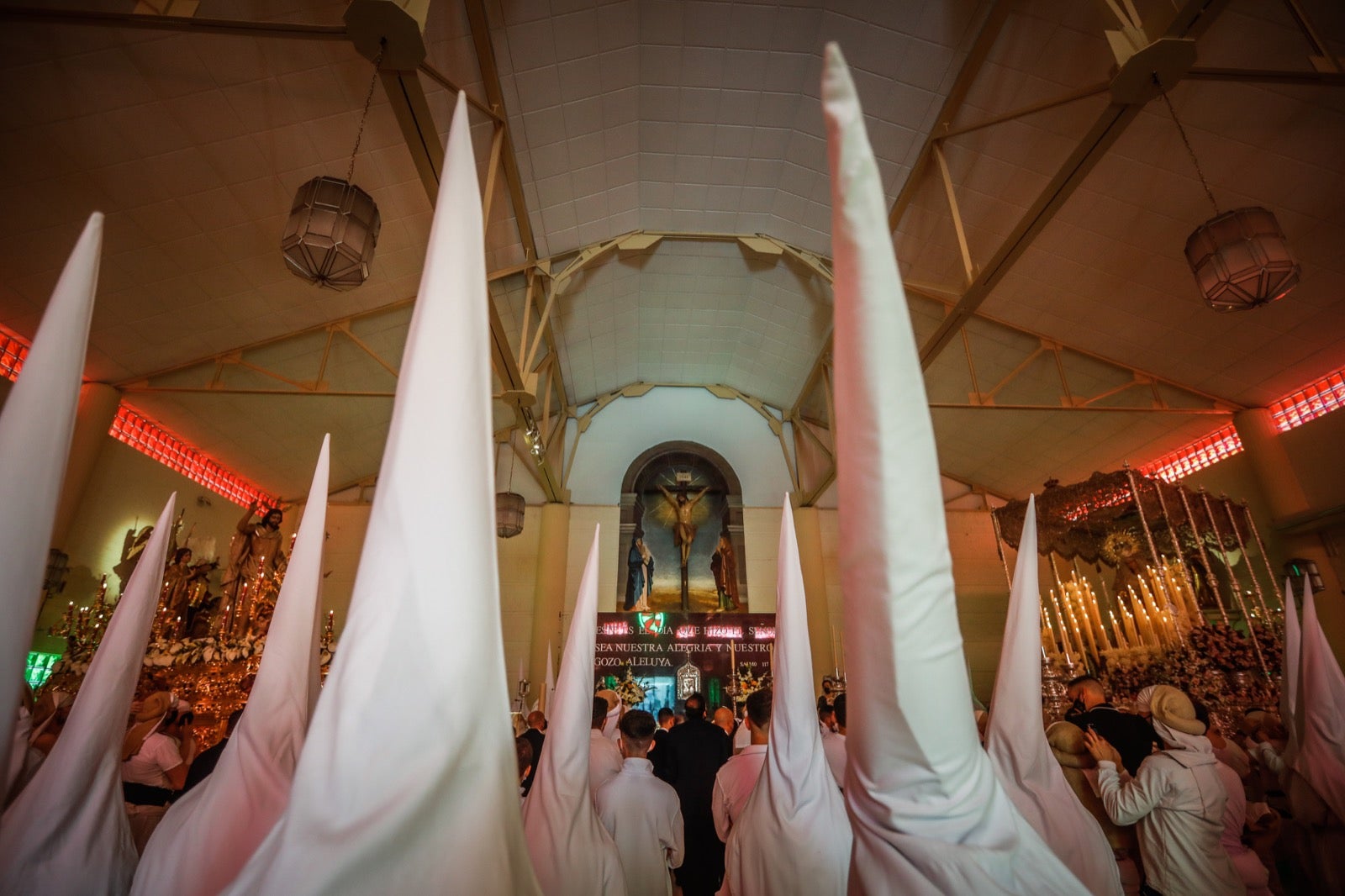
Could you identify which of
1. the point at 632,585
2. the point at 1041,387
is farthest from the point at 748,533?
the point at 1041,387

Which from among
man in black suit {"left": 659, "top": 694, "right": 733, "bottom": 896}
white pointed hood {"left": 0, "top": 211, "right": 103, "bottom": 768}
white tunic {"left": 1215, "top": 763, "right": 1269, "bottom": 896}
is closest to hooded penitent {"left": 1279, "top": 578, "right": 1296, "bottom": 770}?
white tunic {"left": 1215, "top": 763, "right": 1269, "bottom": 896}

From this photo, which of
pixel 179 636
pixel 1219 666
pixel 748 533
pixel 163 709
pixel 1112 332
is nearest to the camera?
pixel 163 709

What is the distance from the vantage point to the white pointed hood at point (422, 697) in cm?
57

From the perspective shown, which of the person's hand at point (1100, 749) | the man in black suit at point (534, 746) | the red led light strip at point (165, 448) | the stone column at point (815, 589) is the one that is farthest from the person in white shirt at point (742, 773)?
the stone column at point (815, 589)

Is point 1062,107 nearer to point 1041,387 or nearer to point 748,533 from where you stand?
point 1041,387

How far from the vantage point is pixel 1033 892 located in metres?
0.76

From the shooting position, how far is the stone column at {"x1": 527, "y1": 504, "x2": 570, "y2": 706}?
9.22 m

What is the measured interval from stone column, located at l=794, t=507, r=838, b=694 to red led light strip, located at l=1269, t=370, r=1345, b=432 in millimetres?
5869

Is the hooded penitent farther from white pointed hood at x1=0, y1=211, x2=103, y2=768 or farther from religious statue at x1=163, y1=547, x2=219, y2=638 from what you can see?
religious statue at x1=163, y1=547, x2=219, y2=638

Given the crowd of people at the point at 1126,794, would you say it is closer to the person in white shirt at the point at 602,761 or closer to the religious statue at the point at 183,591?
the person in white shirt at the point at 602,761

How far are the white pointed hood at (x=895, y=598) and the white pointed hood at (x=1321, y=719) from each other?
3113 millimetres

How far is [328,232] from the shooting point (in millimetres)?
3881

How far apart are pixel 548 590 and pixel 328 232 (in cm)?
691

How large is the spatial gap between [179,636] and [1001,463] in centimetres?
1099
